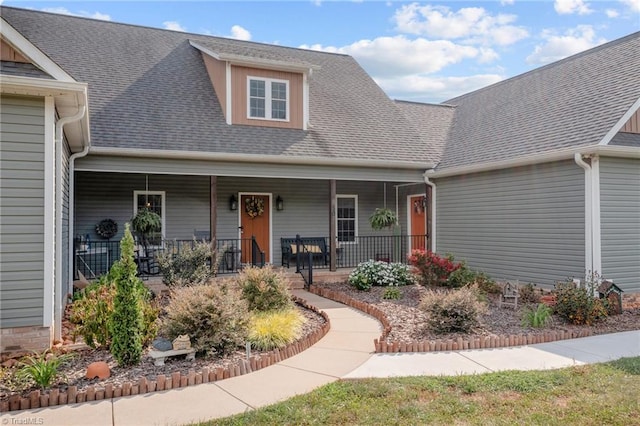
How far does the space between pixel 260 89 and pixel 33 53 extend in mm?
6648

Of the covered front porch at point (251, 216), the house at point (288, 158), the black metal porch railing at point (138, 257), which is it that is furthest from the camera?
the covered front porch at point (251, 216)

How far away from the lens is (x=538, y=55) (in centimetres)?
2234

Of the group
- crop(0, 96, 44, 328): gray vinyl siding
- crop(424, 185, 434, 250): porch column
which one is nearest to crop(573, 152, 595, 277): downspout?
crop(424, 185, 434, 250): porch column

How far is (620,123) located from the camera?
8.47 meters

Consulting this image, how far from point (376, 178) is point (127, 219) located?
250 inches

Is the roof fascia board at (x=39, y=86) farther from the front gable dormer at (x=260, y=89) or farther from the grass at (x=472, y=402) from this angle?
the front gable dormer at (x=260, y=89)

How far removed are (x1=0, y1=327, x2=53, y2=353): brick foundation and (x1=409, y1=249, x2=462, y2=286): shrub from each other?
23.1 feet

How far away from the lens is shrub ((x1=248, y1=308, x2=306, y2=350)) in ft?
18.8

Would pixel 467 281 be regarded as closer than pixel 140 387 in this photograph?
No

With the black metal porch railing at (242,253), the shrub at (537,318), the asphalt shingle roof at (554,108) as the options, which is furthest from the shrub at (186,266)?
the asphalt shingle roof at (554,108)

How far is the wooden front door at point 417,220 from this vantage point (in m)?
13.7

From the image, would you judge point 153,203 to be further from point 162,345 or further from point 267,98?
point 162,345

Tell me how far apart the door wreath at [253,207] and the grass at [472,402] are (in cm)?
865

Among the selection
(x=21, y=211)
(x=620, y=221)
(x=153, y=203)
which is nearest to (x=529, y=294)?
(x=620, y=221)
